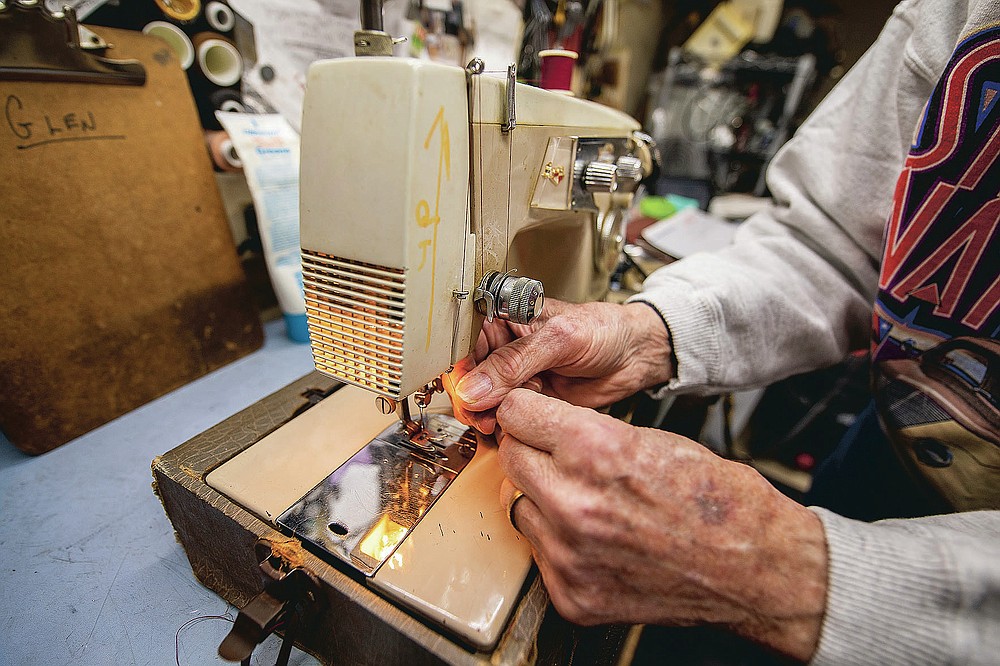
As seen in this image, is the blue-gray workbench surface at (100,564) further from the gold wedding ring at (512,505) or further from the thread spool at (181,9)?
the thread spool at (181,9)

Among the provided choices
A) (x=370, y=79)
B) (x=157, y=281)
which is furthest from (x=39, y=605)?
(x=370, y=79)

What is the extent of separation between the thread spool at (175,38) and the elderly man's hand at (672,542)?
1.20 metres

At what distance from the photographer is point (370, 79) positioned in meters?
0.41

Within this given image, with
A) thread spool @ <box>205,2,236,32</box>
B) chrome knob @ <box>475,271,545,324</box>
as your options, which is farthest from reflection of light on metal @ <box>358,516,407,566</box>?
thread spool @ <box>205,2,236,32</box>

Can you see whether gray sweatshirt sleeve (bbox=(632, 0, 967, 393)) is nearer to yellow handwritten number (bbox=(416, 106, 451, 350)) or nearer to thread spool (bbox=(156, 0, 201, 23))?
yellow handwritten number (bbox=(416, 106, 451, 350))

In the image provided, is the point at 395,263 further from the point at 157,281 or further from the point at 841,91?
the point at 841,91

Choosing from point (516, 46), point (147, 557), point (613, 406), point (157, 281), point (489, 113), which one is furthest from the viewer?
point (516, 46)

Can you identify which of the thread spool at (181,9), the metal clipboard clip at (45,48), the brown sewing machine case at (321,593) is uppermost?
the thread spool at (181,9)

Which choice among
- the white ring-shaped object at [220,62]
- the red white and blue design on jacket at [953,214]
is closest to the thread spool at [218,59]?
the white ring-shaped object at [220,62]

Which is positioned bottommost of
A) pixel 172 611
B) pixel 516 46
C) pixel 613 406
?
pixel 172 611

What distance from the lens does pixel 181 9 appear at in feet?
3.22

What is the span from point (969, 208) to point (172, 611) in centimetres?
132

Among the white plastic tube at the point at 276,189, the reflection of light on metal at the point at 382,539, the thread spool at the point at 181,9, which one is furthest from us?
the white plastic tube at the point at 276,189

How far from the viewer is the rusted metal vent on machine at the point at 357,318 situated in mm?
463
